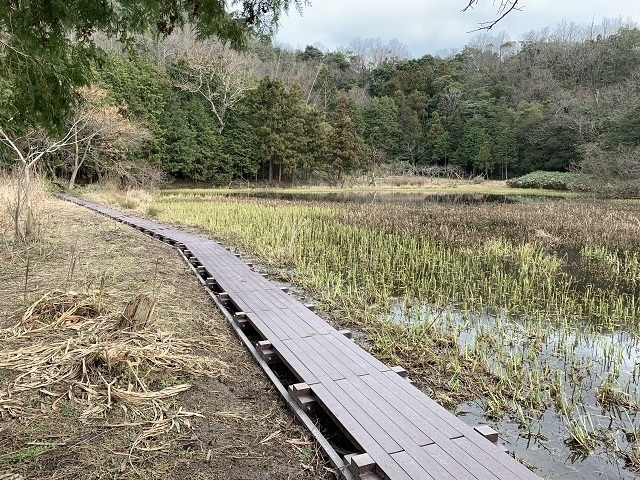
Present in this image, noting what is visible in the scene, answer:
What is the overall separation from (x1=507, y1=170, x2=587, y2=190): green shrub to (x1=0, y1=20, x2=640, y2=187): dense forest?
0.90 metres

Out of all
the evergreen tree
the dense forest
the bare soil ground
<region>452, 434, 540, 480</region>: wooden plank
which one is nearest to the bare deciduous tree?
the dense forest

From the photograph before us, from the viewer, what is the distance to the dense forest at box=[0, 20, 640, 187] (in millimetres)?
22281

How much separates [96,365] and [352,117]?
33791 mm

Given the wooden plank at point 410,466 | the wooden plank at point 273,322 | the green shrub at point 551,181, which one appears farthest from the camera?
the green shrub at point 551,181

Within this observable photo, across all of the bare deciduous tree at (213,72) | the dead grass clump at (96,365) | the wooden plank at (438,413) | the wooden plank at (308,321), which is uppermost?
the bare deciduous tree at (213,72)

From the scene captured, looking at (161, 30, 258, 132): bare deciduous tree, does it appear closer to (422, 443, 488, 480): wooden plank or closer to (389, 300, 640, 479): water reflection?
(389, 300, 640, 479): water reflection

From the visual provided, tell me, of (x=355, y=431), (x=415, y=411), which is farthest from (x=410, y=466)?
(x=415, y=411)

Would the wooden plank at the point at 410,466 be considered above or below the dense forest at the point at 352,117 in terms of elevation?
below

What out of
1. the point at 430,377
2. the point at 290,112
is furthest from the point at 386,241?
the point at 290,112

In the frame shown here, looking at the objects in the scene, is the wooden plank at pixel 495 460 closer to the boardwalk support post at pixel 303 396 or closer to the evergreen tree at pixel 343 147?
the boardwalk support post at pixel 303 396

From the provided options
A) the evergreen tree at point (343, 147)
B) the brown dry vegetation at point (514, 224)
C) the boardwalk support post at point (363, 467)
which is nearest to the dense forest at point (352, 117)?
the evergreen tree at point (343, 147)

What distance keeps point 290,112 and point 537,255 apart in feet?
75.7

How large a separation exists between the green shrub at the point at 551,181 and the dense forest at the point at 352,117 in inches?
35.3

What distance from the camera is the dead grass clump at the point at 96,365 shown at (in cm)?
252
